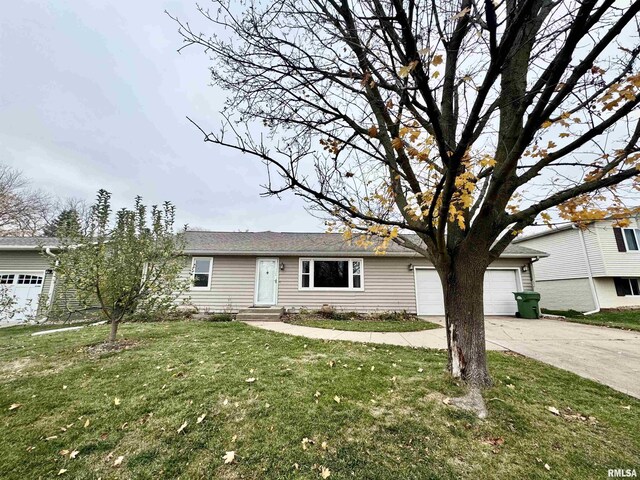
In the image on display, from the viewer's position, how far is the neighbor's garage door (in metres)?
11.4

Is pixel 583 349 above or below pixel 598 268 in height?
below

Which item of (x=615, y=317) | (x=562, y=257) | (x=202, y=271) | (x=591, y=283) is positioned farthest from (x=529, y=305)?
(x=202, y=271)

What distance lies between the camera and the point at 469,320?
335 centimetres

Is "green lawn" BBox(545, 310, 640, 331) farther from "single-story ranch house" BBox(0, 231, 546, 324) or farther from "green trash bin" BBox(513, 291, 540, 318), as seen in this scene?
"single-story ranch house" BBox(0, 231, 546, 324)

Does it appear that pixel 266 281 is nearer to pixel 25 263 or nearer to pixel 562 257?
pixel 25 263

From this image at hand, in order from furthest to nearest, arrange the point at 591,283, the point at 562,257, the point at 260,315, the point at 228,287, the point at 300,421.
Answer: the point at 562,257 < the point at 591,283 < the point at 228,287 < the point at 260,315 < the point at 300,421

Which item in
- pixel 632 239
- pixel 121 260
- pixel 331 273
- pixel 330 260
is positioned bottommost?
pixel 121 260

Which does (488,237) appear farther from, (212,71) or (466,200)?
(212,71)

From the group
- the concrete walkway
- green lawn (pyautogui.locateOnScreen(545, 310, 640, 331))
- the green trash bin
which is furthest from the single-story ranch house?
the concrete walkway

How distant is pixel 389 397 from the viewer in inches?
134

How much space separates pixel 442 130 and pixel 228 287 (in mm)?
10382

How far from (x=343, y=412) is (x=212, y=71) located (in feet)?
15.1

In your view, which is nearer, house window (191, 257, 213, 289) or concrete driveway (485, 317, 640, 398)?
concrete driveway (485, 317, 640, 398)

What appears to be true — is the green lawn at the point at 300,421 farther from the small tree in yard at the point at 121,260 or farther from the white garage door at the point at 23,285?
the white garage door at the point at 23,285
